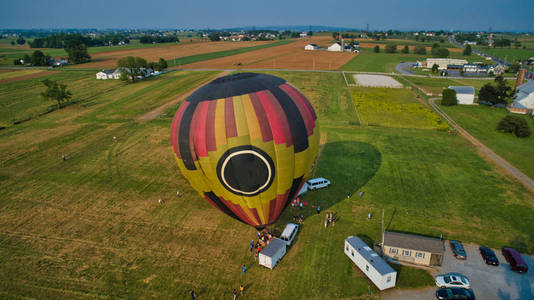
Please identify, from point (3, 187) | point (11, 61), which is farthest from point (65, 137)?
point (11, 61)

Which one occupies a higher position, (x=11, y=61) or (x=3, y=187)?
(x=11, y=61)

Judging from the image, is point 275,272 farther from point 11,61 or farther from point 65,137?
point 11,61

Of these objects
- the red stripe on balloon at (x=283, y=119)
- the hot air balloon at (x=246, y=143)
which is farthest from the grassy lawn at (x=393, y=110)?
the red stripe on balloon at (x=283, y=119)

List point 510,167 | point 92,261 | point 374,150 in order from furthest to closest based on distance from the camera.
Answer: point 374,150 → point 510,167 → point 92,261

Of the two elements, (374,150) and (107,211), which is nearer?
(107,211)

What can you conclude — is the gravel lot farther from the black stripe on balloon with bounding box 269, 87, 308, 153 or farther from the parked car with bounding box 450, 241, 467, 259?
the black stripe on balloon with bounding box 269, 87, 308, 153

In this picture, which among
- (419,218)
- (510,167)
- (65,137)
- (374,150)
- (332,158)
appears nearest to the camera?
(419,218)

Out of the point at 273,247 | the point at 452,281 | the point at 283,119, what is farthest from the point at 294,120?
the point at 452,281

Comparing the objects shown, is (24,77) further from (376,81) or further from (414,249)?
(414,249)
